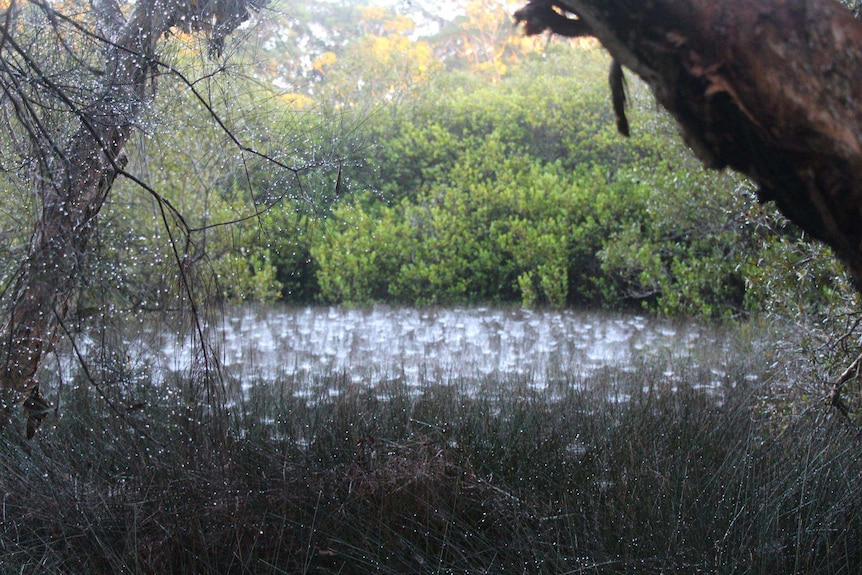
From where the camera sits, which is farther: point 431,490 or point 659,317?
point 659,317

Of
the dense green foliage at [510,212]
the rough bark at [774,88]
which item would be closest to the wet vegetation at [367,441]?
the rough bark at [774,88]

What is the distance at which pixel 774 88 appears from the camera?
1657mm

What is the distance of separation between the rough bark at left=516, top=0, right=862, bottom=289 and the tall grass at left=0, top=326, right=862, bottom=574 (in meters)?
1.55

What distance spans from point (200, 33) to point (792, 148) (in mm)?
3369

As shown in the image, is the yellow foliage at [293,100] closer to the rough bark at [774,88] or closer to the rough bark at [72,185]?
the rough bark at [72,185]

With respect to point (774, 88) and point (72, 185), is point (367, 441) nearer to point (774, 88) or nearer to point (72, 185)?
point (72, 185)

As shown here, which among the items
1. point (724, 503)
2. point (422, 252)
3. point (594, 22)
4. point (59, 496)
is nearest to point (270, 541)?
point (59, 496)

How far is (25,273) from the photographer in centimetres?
349

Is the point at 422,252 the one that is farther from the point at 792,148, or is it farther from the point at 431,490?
the point at 792,148

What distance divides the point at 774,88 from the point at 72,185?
286 cm

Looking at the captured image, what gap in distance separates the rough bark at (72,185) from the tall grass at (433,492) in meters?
0.48

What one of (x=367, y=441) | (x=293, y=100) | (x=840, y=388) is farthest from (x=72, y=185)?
(x=840, y=388)

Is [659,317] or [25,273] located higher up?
[25,273]

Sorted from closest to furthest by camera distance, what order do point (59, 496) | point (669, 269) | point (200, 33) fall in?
1. point (59, 496)
2. point (200, 33)
3. point (669, 269)
